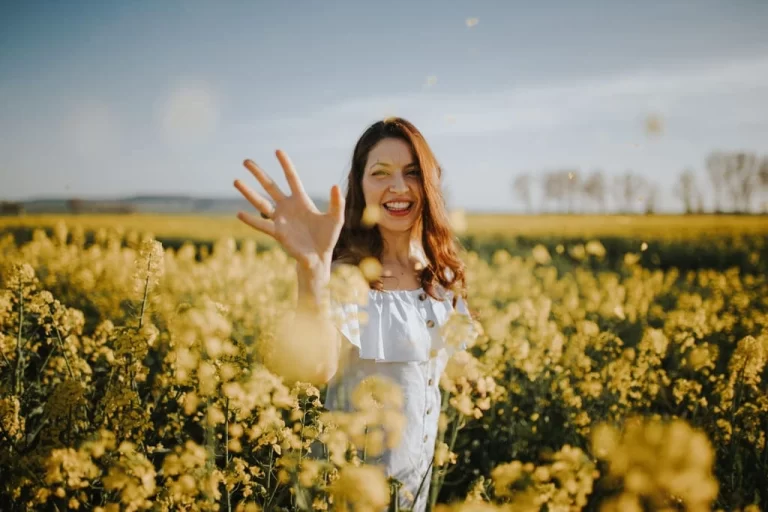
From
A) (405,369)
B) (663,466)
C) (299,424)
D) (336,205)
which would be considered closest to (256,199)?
(336,205)

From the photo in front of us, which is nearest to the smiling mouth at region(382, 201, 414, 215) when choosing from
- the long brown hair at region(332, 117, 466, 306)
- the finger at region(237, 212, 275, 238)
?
the long brown hair at region(332, 117, 466, 306)

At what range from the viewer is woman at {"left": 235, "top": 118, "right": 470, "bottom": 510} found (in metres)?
1.68

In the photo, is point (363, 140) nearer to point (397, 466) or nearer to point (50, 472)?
point (397, 466)

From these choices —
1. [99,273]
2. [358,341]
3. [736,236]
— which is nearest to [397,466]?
[358,341]

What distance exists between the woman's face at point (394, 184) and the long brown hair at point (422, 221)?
0.13 feet

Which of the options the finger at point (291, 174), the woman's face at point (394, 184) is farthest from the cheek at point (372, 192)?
the finger at point (291, 174)

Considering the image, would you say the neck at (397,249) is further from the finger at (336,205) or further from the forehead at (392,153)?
the finger at (336,205)

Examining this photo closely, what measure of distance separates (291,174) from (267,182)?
9 cm

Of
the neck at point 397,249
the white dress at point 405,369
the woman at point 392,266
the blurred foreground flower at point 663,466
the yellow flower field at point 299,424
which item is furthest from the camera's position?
the neck at point 397,249

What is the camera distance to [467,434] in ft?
10.9

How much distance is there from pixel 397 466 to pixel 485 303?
3690 millimetres

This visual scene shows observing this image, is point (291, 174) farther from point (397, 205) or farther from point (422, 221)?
point (422, 221)

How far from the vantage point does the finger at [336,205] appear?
1.62 metres

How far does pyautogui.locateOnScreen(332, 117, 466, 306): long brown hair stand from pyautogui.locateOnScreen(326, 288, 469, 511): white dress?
0.17 m
